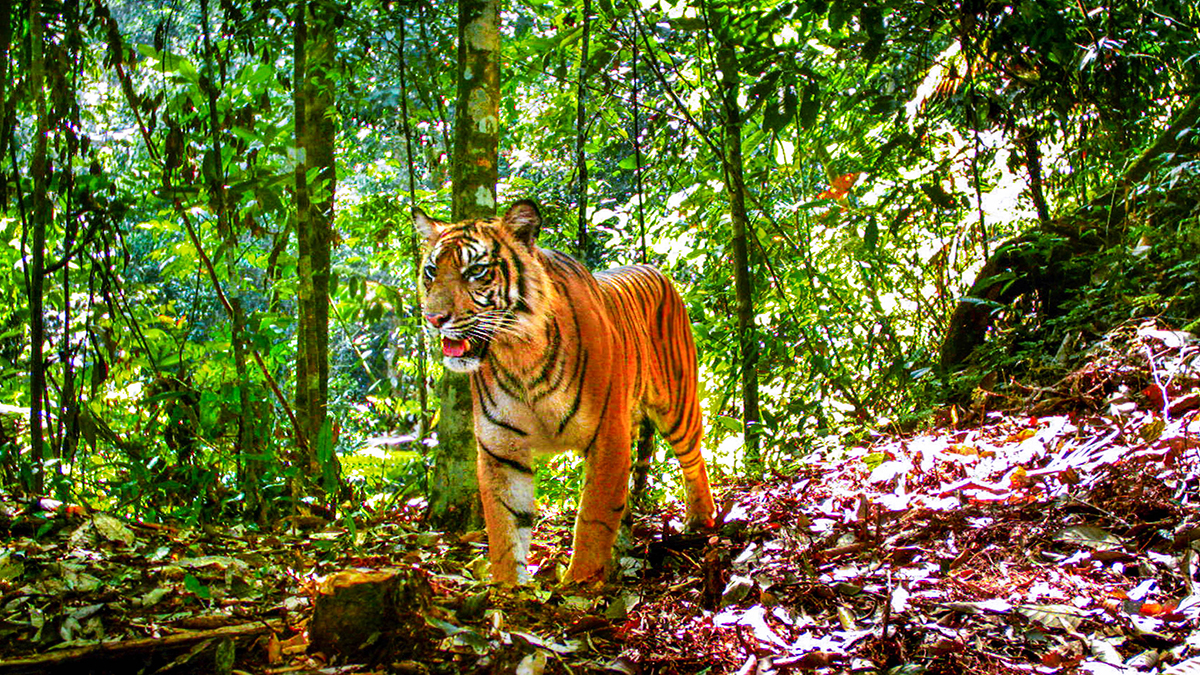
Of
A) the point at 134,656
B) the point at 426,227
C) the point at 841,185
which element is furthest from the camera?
the point at 841,185

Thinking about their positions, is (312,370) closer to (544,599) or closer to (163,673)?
(544,599)

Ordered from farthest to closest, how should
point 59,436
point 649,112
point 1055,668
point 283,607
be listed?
point 649,112
point 59,436
point 283,607
point 1055,668

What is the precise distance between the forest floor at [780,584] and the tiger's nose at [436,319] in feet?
2.72

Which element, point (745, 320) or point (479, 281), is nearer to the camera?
point (479, 281)

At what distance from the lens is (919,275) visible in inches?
249

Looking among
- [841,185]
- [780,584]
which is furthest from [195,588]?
[841,185]

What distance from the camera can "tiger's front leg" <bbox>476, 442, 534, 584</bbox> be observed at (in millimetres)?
3492

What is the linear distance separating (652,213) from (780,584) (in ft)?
12.0

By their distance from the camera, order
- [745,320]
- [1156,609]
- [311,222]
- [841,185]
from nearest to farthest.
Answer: [1156,609], [841,185], [311,222], [745,320]

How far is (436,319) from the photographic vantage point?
11.2ft

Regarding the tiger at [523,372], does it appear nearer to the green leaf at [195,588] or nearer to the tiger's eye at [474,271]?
the tiger's eye at [474,271]

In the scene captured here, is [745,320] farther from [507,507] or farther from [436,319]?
[436,319]

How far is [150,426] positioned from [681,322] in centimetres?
266

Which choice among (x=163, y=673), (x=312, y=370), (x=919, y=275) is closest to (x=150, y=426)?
(x=312, y=370)
